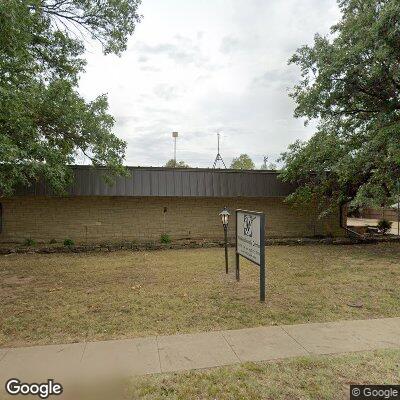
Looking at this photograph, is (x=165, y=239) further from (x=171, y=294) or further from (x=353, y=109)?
(x=353, y=109)

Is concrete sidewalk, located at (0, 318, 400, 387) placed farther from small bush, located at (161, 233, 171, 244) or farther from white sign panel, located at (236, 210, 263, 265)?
small bush, located at (161, 233, 171, 244)

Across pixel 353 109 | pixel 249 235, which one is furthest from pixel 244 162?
pixel 249 235

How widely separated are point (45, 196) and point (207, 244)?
7.75 m

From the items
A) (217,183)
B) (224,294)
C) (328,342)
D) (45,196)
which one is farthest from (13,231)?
(328,342)

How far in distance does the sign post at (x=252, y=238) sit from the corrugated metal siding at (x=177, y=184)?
7.17m

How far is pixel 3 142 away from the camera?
7.53 meters

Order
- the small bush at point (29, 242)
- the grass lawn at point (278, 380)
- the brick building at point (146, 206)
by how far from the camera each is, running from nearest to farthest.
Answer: the grass lawn at point (278, 380) < the small bush at point (29, 242) < the brick building at point (146, 206)

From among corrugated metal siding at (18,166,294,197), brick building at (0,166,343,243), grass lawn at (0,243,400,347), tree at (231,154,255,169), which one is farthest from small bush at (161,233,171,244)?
tree at (231,154,255,169)

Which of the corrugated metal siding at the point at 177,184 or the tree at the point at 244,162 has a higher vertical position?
the tree at the point at 244,162

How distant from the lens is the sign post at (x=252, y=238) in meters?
6.69

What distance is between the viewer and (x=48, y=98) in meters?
9.89

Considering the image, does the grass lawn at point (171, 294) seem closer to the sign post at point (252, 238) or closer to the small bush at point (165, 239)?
the sign post at point (252, 238)

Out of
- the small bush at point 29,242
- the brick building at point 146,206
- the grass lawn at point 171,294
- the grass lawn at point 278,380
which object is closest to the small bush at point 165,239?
the brick building at point 146,206

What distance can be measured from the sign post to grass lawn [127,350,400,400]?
2.68m
